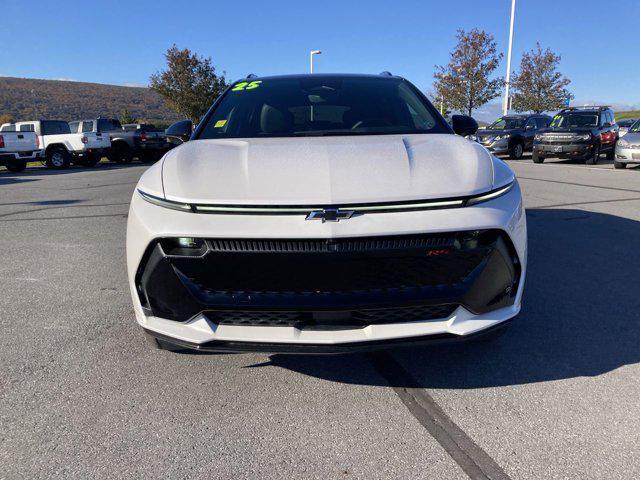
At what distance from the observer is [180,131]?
13.1 ft

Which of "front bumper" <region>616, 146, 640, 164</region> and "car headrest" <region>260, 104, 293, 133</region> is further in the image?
"front bumper" <region>616, 146, 640, 164</region>

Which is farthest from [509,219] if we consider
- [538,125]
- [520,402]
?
[538,125]

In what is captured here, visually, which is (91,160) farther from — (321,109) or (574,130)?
(321,109)

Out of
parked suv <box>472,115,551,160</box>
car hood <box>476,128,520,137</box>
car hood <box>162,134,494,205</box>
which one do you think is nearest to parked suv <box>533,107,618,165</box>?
parked suv <box>472,115,551,160</box>

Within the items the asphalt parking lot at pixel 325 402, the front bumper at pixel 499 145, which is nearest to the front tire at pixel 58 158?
the front bumper at pixel 499 145

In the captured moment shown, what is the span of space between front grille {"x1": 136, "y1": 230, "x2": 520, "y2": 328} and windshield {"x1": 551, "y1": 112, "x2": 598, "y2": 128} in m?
18.1

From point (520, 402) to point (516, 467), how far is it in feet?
1.68

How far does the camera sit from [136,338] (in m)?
3.24

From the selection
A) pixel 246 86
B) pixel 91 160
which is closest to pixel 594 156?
pixel 246 86

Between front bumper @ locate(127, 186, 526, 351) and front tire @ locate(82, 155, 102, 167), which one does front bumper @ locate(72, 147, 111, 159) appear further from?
front bumper @ locate(127, 186, 526, 351)

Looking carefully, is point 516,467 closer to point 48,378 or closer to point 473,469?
point 473,469

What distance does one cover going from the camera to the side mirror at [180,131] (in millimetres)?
3996

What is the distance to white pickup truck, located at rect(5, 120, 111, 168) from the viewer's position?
806 inches

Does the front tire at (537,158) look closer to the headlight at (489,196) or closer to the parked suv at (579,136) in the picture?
the parked suv at (579,136)
